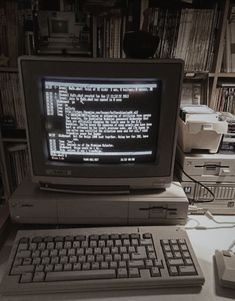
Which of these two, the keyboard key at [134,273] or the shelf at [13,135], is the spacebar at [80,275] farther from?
the shelf at [13,135]

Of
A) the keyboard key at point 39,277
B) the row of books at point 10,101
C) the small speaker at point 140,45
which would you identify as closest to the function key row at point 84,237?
the keyboard key at point 39,277

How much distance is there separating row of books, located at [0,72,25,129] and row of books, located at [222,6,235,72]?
1020 millimetres

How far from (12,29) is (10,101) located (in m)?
0.35

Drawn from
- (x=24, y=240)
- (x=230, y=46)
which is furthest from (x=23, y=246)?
(x=230, y=46)

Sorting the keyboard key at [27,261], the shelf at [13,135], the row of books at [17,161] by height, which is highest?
the shelf at [13,135]

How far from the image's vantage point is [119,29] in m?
1.32

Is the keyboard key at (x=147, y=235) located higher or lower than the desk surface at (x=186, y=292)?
higher

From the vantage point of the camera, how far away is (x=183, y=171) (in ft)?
3.36

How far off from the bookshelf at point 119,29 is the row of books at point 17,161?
0.42 meters

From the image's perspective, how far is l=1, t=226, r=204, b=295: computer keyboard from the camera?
2.38 ft

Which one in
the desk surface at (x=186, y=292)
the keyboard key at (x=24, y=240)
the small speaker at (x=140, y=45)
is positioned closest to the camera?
the desk surface at (x=186, y=292)

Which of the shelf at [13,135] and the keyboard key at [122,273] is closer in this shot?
the keyboard key at [122,273]

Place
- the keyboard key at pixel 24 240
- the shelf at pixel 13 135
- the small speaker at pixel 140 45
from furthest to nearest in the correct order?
the shelf at pixel 13 135, the small speaker at pixel 140 45, the keyboard key at pixel 24 240

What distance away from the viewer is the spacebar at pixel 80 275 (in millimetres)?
728
